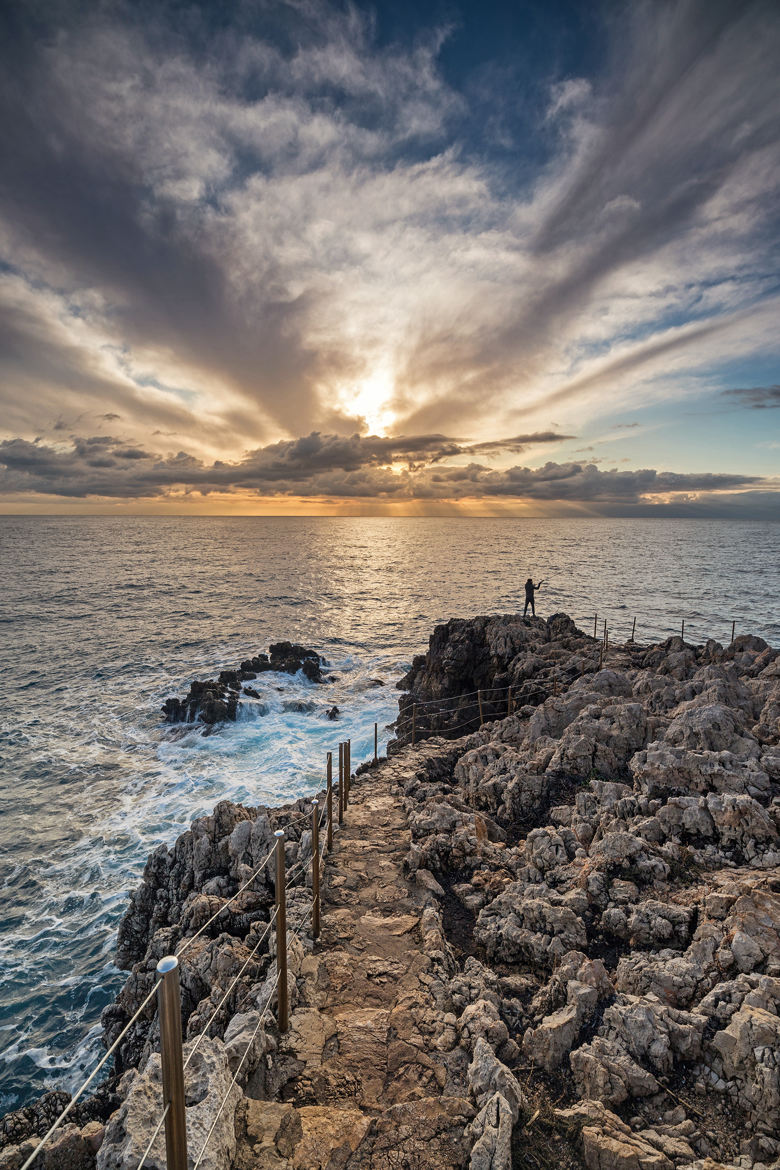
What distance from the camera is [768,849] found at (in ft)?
24.0

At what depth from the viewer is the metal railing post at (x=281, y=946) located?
16.1ft

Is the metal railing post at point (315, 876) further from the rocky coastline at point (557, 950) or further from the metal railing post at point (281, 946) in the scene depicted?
the metal railing post at point (281, 946)

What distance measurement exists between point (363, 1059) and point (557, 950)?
2.68m

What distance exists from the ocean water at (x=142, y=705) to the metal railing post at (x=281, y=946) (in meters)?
7.70

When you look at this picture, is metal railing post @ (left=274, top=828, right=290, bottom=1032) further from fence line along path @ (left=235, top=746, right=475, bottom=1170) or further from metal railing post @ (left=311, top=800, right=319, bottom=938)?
metal railing post @ (left=311, top=800, right=319, bottom=938)

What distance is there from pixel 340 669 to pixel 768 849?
2853cm

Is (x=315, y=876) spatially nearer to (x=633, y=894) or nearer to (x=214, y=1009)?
(x=214, y=1009)

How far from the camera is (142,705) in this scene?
90.8 ft

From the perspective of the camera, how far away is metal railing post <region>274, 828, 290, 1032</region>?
4906 mm

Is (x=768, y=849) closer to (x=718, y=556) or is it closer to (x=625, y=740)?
(x=625, y=740)

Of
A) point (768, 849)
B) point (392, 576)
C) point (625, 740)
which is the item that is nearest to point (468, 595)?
point (392, 576)

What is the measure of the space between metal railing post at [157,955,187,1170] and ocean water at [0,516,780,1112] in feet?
32.1

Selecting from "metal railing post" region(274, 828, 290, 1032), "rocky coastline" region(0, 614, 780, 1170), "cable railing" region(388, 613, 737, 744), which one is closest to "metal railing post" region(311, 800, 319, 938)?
"rocky coastline" region(0, 614, 780, 1170)

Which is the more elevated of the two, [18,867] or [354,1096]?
[354,1096]
